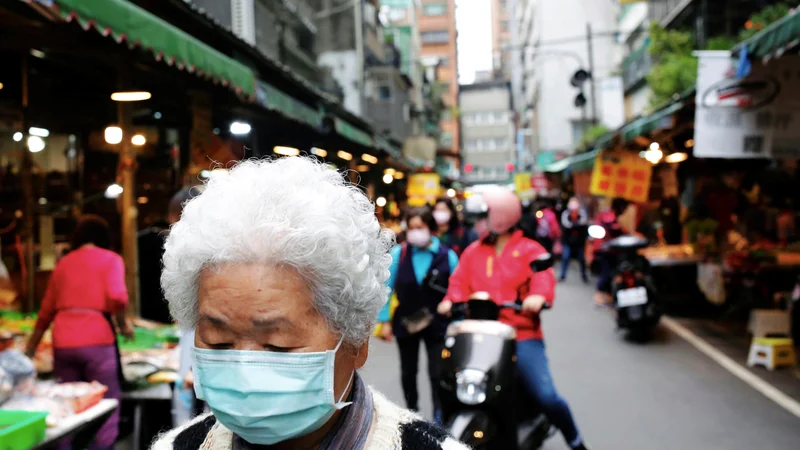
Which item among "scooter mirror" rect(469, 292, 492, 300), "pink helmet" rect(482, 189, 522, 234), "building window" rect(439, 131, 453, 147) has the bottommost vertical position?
"scooter mirror" rect(469, 292, 492, 300)

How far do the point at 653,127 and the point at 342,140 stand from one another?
17.7 feet

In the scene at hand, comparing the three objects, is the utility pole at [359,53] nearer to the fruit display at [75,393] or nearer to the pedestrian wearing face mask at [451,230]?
the pedestrian wearing face mask at [451,230]

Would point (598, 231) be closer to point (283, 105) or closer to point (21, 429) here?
point (283, 105)

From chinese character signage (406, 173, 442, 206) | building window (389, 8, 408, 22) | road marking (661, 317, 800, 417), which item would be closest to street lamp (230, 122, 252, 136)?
road marking (661, 317, 800, 417)

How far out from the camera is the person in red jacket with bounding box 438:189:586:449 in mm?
5000

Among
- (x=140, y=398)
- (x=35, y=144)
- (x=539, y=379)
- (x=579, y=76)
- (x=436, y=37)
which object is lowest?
(x=140, y=398)

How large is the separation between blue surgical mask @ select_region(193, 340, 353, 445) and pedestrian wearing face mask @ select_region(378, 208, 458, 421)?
454 centimetres

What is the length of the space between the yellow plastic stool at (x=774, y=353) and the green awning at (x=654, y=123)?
318cm

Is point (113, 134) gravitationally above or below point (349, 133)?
below

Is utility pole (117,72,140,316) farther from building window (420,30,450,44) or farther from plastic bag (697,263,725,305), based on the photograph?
building window (420,30,450,44)

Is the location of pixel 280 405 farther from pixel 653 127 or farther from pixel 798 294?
pixel 653 127

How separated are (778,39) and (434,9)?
10103cm

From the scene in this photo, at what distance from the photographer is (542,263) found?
16.2 feet

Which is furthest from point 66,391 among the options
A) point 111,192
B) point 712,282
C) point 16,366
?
point 712,282
